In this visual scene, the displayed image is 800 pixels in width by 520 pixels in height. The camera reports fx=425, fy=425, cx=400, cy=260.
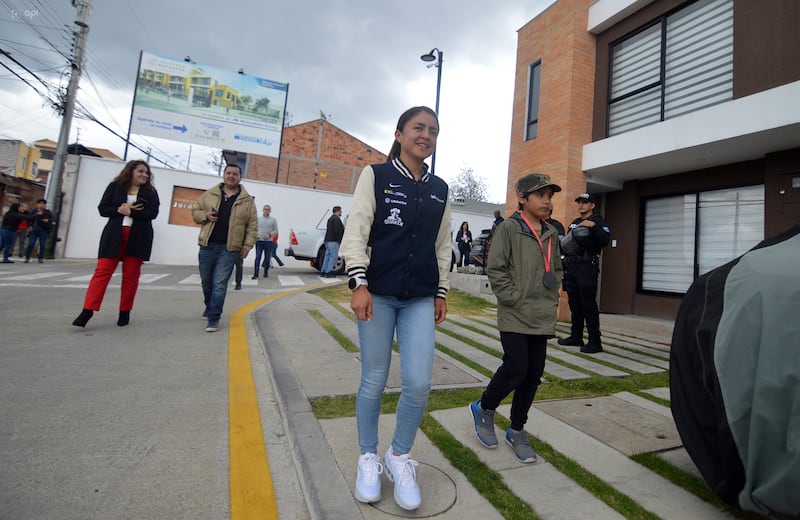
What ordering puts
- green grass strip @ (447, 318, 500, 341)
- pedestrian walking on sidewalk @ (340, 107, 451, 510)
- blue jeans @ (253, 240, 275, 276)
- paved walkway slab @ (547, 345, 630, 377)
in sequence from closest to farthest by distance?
pedestrian walking on sidewalk @ (340, 107, 451, 510) → paved walkway slab @ (547, 345, 630, 377) → green grass strip @ (447, 318, 500, 341) → blue jeans @ (253, 240, 275, 276)

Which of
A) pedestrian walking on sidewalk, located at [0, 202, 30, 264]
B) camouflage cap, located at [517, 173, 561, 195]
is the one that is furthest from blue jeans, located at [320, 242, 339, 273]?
camouflage cap, located at [517, 173, 561, 195]

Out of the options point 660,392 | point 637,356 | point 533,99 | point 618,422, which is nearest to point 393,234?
point 618,422

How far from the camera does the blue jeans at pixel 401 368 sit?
76.9 inches

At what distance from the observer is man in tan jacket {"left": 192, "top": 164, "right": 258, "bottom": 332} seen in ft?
16.5

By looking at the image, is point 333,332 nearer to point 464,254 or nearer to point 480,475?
point 480,475

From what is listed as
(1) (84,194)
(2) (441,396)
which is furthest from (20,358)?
(1) (84,194)

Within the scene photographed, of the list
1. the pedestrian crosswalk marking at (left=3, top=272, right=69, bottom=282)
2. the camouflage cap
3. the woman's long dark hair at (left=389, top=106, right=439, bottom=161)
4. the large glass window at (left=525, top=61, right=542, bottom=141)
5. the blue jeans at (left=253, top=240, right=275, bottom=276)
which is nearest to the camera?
the woman's long dark hair at (left=389, top=106, right=439, bottom=161)

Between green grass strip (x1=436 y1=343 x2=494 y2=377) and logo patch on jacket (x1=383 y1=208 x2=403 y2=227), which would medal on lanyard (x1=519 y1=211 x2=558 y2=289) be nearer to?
logo patch on jacket (x1=383 y1=208 x2=403 y2=227)

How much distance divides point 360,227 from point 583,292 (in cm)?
438

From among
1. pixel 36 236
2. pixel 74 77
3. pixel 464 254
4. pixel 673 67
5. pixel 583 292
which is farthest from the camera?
pixel 74 77

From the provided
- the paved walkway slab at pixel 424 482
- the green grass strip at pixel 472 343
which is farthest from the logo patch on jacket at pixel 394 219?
the green grass strip at pixel 472 343

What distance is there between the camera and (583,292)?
549 centimetres

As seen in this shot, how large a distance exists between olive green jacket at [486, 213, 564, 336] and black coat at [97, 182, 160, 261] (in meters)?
4.11

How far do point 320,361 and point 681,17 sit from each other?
9.00 meters
